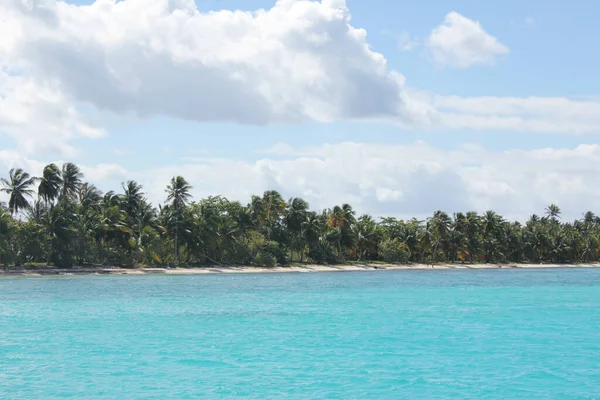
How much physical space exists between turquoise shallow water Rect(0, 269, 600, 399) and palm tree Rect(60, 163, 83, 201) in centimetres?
4232

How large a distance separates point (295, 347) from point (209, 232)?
72522mm

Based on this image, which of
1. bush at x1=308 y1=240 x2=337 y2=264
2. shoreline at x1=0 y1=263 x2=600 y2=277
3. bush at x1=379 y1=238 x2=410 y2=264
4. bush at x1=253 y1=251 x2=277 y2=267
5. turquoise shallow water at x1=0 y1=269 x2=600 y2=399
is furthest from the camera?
bush at x1=379 y1=238 x2=410 y2=264

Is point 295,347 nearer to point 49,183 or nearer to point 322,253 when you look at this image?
point 49,183

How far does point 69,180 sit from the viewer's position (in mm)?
99000

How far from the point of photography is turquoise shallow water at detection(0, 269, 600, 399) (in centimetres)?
2234

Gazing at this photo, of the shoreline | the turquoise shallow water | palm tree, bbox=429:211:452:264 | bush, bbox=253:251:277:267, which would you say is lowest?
the turquoise shallow water

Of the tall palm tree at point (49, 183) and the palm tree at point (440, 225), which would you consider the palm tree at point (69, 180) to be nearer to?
the tall palm tree at point (49, 183)

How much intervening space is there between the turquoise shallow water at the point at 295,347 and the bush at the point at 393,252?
68969 mm

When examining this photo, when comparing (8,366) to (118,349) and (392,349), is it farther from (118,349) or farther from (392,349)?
(392,349)

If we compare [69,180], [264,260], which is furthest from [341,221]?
[69,180]

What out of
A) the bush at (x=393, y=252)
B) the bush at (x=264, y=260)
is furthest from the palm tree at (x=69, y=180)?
the bush at (x=393, y=252)

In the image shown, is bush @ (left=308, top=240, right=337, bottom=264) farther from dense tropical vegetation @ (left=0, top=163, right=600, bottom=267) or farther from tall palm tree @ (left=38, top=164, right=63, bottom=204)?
tall palm tree @ (left=38, top=164, right=63, bottom=204)

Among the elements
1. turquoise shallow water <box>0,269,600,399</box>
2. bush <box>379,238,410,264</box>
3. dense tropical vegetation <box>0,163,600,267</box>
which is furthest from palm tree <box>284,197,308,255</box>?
turquoise shallow water <box>0,269,600,399</box>

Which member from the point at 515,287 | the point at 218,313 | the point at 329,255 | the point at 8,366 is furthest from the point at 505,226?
the point at 8,366
